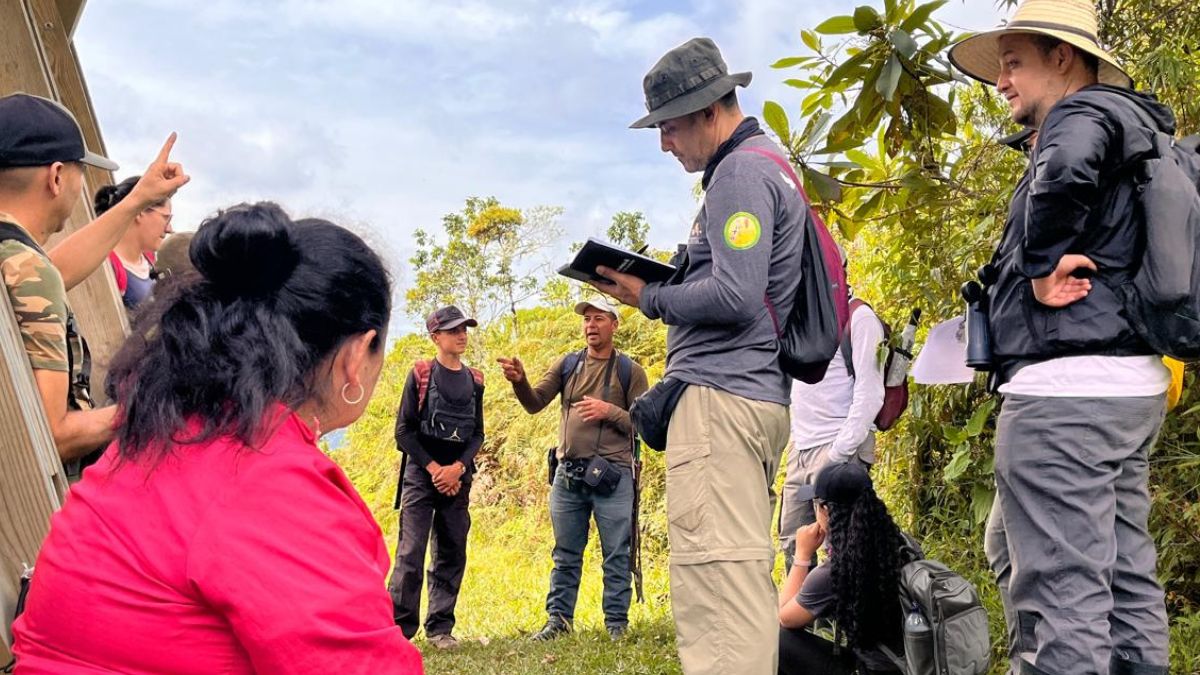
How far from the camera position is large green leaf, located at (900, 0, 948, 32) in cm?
430

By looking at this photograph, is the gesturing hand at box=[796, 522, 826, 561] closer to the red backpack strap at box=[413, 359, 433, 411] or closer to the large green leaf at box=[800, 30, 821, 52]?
the large green leaf at box=[800, 30, 821, 52]

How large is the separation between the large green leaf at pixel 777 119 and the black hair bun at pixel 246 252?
3.20 meters

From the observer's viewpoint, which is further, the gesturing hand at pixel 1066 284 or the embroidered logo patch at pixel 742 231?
the embroidered logo patch at pixel 742 231

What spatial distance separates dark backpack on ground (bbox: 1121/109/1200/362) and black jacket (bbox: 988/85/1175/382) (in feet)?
0.12

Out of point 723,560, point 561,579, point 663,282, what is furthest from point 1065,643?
point 561,579

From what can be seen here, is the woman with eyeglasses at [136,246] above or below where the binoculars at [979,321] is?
above

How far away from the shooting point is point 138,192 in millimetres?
2572

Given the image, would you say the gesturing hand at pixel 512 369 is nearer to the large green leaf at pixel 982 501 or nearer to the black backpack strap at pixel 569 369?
the black backpack strap at pixel 569 369

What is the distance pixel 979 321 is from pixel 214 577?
2.29 m

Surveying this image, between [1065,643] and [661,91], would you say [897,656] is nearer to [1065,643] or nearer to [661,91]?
[1065,643]

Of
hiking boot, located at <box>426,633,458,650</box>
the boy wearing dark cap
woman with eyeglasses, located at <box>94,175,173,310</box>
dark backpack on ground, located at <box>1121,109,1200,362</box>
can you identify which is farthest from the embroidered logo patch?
hiking boot, located at <box>426,633,458,650</box>

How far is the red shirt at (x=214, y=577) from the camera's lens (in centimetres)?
145

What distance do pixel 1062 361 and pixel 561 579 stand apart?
5021 mm

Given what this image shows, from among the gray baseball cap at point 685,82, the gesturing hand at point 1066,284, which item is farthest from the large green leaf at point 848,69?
the gesturing hand at point 1066,284
